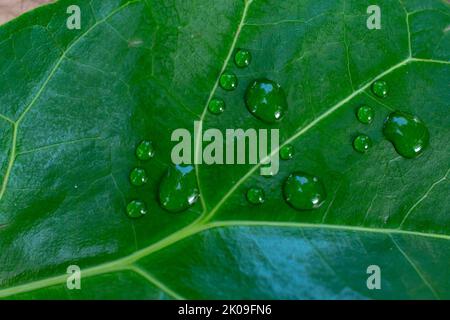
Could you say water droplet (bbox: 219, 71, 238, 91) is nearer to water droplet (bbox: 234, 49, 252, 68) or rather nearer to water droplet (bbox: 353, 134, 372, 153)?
water droplet (bbox: 234, 49, 252, 68)

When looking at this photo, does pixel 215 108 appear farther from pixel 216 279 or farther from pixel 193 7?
pixel 216 279

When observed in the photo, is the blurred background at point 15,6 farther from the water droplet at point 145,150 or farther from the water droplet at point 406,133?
the water droplet at point 406,133

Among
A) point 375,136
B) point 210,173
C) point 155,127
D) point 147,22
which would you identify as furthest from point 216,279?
point 147,22

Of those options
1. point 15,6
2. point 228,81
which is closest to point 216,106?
point 228,81

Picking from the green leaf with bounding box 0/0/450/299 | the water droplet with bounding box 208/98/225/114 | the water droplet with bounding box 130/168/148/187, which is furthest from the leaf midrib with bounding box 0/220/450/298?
the water droplet with bounding box 208/98/225/114

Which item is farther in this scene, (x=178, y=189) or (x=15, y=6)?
(x=15, y=6)

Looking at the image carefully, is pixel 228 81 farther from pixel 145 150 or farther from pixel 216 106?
pixel 145 150
